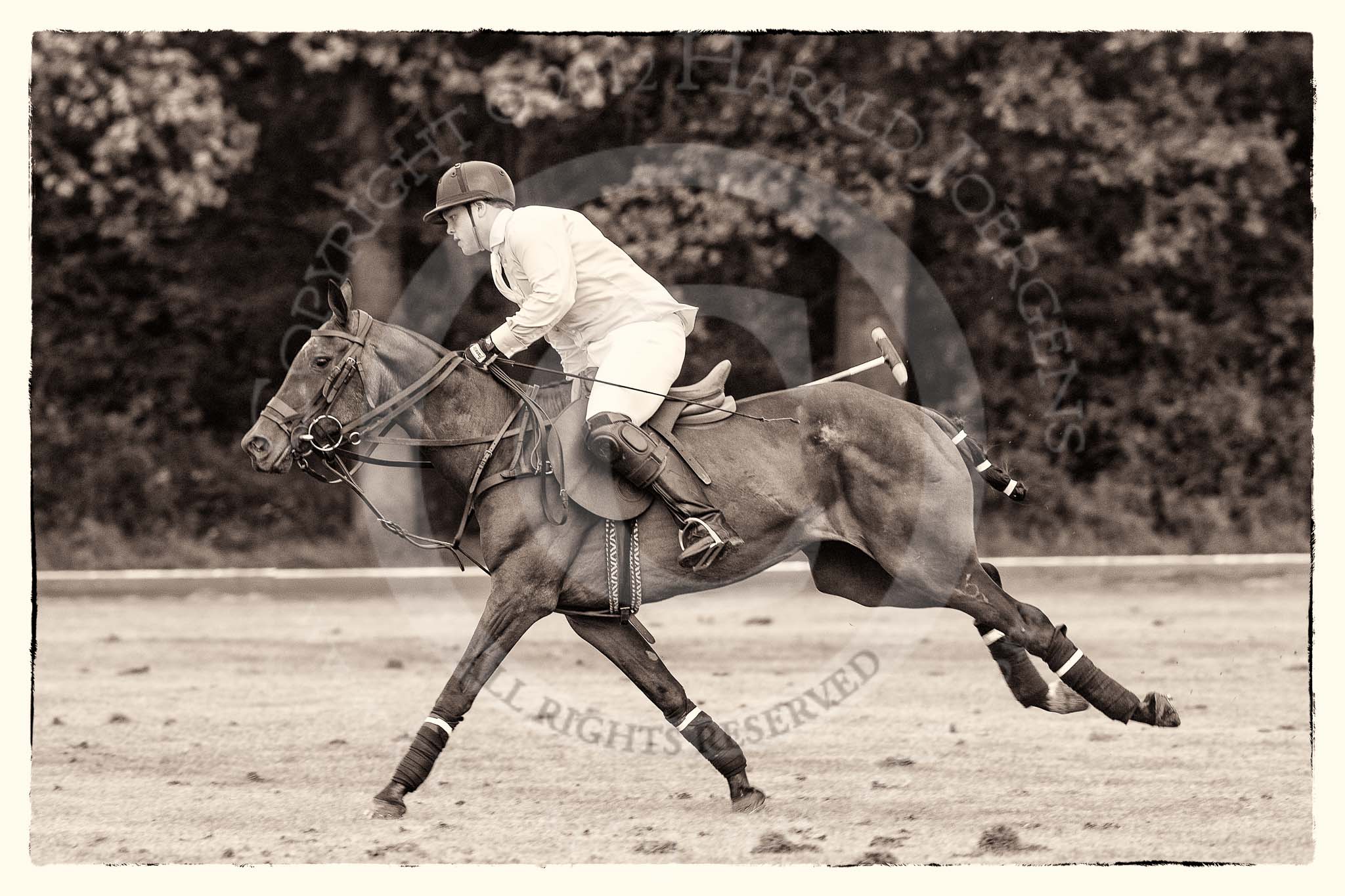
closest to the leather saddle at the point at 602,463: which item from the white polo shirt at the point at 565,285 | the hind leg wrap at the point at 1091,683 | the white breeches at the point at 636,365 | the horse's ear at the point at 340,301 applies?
the white breeches at the point at 636,365

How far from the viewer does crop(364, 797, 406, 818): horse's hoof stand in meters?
7.12

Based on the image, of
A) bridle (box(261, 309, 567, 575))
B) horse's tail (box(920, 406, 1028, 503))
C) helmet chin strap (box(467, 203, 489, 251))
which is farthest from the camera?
horse's tail (box(920, 406, 1028, 503))

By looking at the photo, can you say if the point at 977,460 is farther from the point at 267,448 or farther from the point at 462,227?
the point at 267,448

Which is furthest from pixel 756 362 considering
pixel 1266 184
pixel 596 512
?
pixel 596 512

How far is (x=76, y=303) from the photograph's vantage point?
19.8 metres

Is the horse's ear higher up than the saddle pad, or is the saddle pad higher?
the horse's ear

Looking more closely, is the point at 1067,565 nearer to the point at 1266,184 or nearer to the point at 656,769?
the point at 1266,184

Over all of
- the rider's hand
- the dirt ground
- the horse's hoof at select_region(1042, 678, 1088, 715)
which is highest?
the rider's hand

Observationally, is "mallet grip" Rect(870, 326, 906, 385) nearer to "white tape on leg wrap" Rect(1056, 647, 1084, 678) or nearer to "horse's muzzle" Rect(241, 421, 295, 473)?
"white tape on leg wrap" Rect(1056, 647, 1084, 678)

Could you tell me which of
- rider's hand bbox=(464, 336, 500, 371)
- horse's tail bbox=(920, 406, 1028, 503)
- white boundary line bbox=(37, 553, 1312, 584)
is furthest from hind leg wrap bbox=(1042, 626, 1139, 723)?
white boundary line bbox=(37, 553, 1312, 584)

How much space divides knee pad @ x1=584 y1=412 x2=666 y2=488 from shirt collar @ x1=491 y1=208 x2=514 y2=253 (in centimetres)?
94

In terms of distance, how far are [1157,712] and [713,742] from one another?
80.6 inches

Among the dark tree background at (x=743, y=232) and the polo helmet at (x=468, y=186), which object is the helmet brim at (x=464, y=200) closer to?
the polo helmet at (x=468, y=186)

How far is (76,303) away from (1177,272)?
44.5 ft
